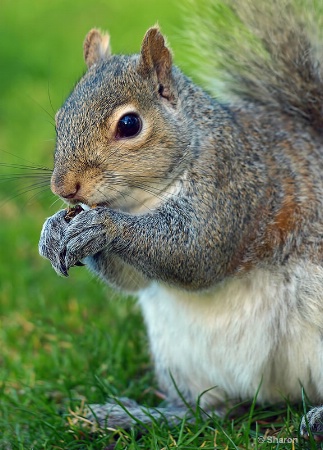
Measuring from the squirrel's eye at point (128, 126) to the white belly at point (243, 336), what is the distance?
44 cm

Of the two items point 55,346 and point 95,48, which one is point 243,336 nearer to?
point 55,346

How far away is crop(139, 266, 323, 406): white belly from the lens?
1962 mm

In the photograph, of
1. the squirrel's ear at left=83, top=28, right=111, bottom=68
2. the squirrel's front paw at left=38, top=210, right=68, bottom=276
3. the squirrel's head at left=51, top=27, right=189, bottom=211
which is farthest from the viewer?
the squirrel's ear at left=83, top=28, right=111, bottom=68

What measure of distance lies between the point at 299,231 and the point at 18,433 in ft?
2.87

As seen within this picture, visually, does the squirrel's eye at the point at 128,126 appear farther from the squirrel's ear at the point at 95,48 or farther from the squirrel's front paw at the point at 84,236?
the squirrel's ear at the point at 95,48

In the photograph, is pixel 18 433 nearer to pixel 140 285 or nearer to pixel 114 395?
pixel 114 395

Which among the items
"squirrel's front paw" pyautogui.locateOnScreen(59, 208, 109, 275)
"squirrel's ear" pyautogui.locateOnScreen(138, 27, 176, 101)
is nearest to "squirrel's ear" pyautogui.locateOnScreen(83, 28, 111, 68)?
"squirrel's ear" pyautogui.locateOnScreen(138, 27, 176, 101)

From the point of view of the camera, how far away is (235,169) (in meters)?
2.02

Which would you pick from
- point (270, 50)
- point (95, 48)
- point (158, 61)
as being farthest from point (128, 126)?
point (270, 50)

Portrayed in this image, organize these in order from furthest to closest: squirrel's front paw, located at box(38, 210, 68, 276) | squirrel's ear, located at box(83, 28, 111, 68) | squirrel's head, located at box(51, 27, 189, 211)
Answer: squirrel's ear, located at box(83, 28, 111, 68) < squirrel's front paw, located at box(38, 210, 68, 276) < squirrel's head, located at box(51, 27, 189, 211)

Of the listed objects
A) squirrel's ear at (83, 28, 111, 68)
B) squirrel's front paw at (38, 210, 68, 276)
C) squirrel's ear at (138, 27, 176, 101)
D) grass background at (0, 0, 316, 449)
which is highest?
squirrel's ear at (83, 28, 111, 68)

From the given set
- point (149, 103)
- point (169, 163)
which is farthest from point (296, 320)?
point (149, 103)

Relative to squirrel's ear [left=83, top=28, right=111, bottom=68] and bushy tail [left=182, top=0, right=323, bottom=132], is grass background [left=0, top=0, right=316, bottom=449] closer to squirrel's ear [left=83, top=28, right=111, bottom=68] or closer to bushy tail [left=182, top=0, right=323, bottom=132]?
squirrel's ear [left=83, top=28, right=111, bottom=68]

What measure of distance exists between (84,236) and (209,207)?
0.32 m
